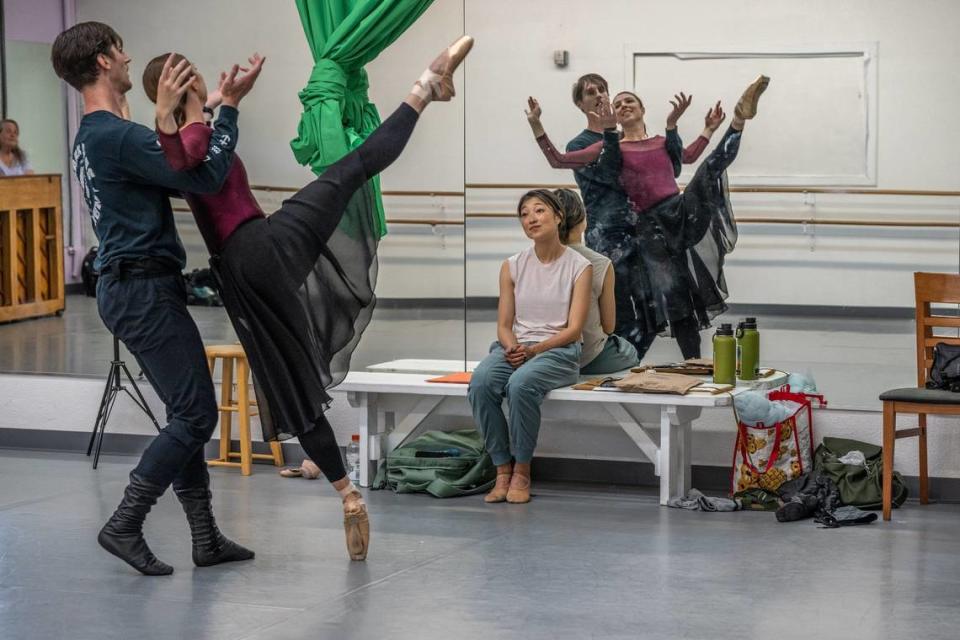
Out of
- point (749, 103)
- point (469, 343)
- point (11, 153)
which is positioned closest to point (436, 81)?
point (749, 103)

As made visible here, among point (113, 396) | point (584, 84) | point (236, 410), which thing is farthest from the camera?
point (113, 396)

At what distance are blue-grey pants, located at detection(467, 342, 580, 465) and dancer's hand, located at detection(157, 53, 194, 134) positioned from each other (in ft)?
5.98

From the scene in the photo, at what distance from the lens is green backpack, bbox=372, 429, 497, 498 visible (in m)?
5.61

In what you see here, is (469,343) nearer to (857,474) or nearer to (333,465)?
(857,474)

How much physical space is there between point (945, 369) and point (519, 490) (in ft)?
5.11

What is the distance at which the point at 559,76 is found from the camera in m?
5.81

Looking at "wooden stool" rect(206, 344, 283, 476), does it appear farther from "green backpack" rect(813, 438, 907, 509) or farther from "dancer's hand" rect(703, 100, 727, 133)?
"green backpack" rect(813, 438, 907, 509)

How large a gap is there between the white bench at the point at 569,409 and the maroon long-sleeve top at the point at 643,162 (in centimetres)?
82

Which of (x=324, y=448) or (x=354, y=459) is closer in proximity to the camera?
(x=324, y=448)

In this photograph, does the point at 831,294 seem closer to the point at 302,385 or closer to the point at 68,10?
the point at 302,385

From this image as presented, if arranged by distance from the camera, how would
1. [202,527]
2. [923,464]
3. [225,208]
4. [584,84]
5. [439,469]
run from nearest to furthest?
[225,208] → [202,527] → [923,464] → [439,469] → [584,84]

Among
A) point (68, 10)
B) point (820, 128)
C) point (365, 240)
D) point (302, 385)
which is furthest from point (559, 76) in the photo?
point (68, 10)

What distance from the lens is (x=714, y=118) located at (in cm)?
566

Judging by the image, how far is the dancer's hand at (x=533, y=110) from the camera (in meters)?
5.87
